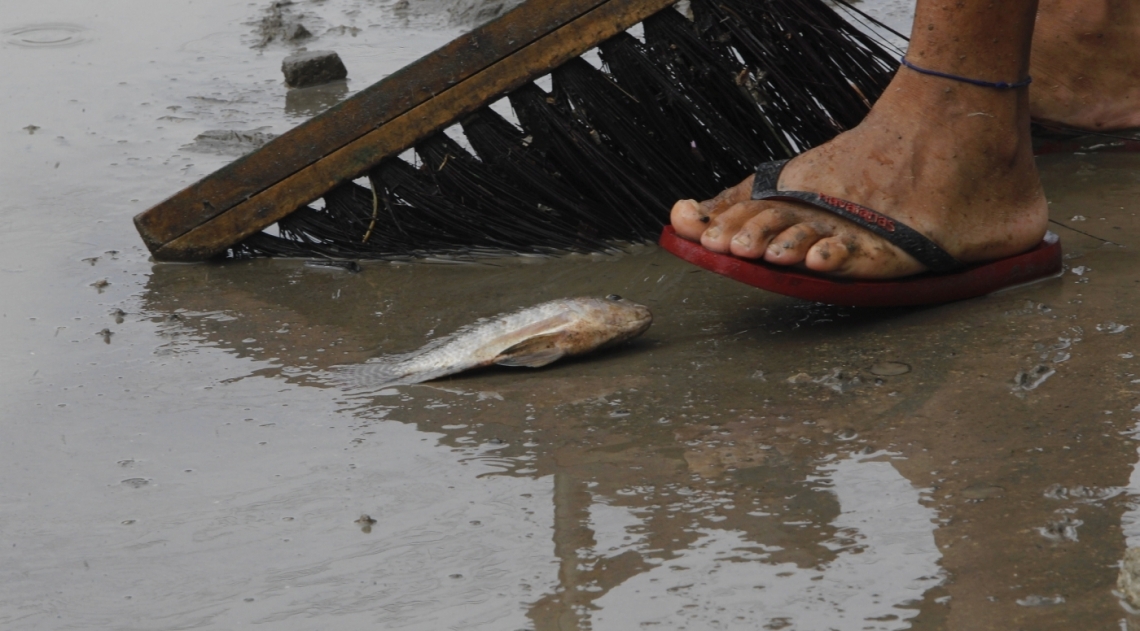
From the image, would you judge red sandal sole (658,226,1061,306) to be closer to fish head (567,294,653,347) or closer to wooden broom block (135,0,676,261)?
fish head (567,294,653,347)

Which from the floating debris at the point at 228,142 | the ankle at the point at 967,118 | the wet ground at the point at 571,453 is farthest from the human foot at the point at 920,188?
the floating debris at the point at 228,142

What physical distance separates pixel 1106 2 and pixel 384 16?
319 centimetres

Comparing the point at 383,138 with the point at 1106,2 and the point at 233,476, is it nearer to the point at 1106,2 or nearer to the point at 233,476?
the point at 233,476

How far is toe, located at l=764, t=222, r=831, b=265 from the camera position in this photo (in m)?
2.50

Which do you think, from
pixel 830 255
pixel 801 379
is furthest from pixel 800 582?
pixel 830 255

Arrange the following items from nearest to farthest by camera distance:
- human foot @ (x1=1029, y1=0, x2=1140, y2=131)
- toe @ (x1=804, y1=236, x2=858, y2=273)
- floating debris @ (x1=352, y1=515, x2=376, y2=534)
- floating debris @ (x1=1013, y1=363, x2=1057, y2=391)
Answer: floating debris @ (x1=352, y1=515, x2=376, y2=534)
floating debris @ (x1=1013, y1=363, x2=1057, y2=391)
toe @ (x1=804, y1=236, x2=858, y2=273)
human foot @ (x1=1029, y1=0, x2=1140, y2=131)

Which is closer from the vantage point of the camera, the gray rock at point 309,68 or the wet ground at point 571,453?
the wet ground at point 571,453

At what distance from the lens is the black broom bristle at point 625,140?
3.21 meters

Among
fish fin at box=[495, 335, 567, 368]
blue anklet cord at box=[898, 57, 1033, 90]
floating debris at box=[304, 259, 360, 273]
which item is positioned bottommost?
fish fin at box=[495, 335, 567, 368]

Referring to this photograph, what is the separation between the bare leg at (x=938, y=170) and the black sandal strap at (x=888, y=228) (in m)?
0.02

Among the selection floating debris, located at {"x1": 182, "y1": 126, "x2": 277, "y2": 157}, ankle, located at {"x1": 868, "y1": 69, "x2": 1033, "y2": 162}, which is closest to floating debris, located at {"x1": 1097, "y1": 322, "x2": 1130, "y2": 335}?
ankle, located at {"x1": 868, "y1": 69, "x2": 1033, "y2": 162}

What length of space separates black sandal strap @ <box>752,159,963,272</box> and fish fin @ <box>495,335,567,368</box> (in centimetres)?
60

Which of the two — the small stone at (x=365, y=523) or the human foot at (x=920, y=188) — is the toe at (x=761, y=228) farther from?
the small stone at (x=365, y=523)

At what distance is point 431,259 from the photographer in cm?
331
